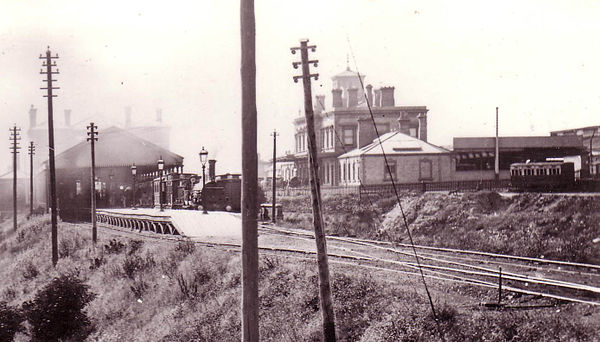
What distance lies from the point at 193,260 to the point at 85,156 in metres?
38.8

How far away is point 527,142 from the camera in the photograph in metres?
49.1

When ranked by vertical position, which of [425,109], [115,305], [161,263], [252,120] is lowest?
[115,305]

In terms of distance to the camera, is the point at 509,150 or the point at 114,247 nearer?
the point at 114,247

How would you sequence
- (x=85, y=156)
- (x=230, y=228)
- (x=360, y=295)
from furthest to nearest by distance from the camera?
(x=85, y=156), (x=230, y=228), (x=360, y=295)

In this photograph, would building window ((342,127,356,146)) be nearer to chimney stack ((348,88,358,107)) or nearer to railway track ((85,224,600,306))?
chimney stack ((348,88,358,107))

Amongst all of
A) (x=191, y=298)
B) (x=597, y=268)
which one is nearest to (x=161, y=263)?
(x=191, y=298)

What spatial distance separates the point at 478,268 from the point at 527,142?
121 ft

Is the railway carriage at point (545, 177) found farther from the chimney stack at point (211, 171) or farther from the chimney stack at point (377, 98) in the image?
the chimney stack at point (377, 98)

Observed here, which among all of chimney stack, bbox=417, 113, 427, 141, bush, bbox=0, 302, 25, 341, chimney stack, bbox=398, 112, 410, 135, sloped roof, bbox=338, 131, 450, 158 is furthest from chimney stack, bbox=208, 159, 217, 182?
chimney stack, bbox=417, 113, 427, 141

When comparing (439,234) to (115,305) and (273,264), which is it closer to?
(273,264)

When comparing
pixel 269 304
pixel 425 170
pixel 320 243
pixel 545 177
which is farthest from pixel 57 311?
pixel 425 170

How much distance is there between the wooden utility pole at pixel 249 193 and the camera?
9.18 meters

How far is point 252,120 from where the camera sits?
366 inches

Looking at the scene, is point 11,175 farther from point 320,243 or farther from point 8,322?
point 320,243
